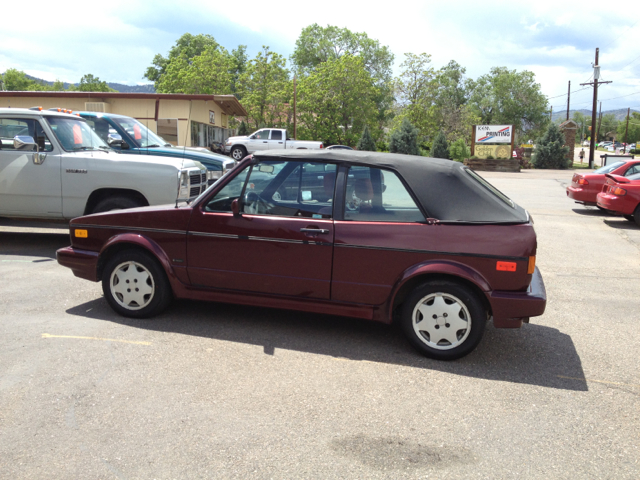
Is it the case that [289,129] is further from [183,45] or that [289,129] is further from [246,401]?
→ [246,401]

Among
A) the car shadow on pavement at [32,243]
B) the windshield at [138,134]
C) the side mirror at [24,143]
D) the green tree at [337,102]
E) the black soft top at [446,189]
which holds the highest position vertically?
the green tree at [337,102]

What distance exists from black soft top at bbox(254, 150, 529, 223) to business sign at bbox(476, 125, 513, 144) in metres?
37.0

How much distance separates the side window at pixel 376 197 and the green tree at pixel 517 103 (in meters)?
83.5

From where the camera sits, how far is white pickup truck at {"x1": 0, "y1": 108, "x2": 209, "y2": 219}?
7941 millimetres

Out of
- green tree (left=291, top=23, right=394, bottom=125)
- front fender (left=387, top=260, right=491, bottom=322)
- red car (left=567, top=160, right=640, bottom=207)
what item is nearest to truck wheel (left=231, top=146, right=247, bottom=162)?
red car (left=567, top=160, right=640, bottom=207)

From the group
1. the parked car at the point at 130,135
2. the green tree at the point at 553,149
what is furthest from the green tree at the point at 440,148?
the parked car at the point at 130,135

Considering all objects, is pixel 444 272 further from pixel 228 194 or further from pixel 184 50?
pixel 184 50

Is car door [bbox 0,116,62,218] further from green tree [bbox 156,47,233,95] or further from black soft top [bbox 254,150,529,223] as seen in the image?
green tree [bbox 156,47,233,95]

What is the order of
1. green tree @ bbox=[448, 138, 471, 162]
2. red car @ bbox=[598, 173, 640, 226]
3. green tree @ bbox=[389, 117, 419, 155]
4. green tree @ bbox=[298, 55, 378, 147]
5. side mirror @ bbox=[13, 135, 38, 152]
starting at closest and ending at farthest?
side mirror @ bbox=[13, 135, 38, 152]
red car @ bbox=[598, 173, 640, 226]
green tree @ bbox=[448, 138, 471, 162]
green tree @ bbox=[389, 117, 419, 155]
green tree @ bbox=[298, 55, 378, 147]

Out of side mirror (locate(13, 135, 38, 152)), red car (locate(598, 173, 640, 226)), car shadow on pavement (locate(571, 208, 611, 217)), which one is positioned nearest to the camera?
side mirror (locate(13, 135, 38, 152))

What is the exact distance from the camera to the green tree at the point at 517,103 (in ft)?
272

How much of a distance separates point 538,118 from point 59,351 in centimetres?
8841

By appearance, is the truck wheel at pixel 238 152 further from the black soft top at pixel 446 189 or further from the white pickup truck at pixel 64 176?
the black soft top at pixel 446 189

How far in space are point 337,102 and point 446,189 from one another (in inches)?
1916
